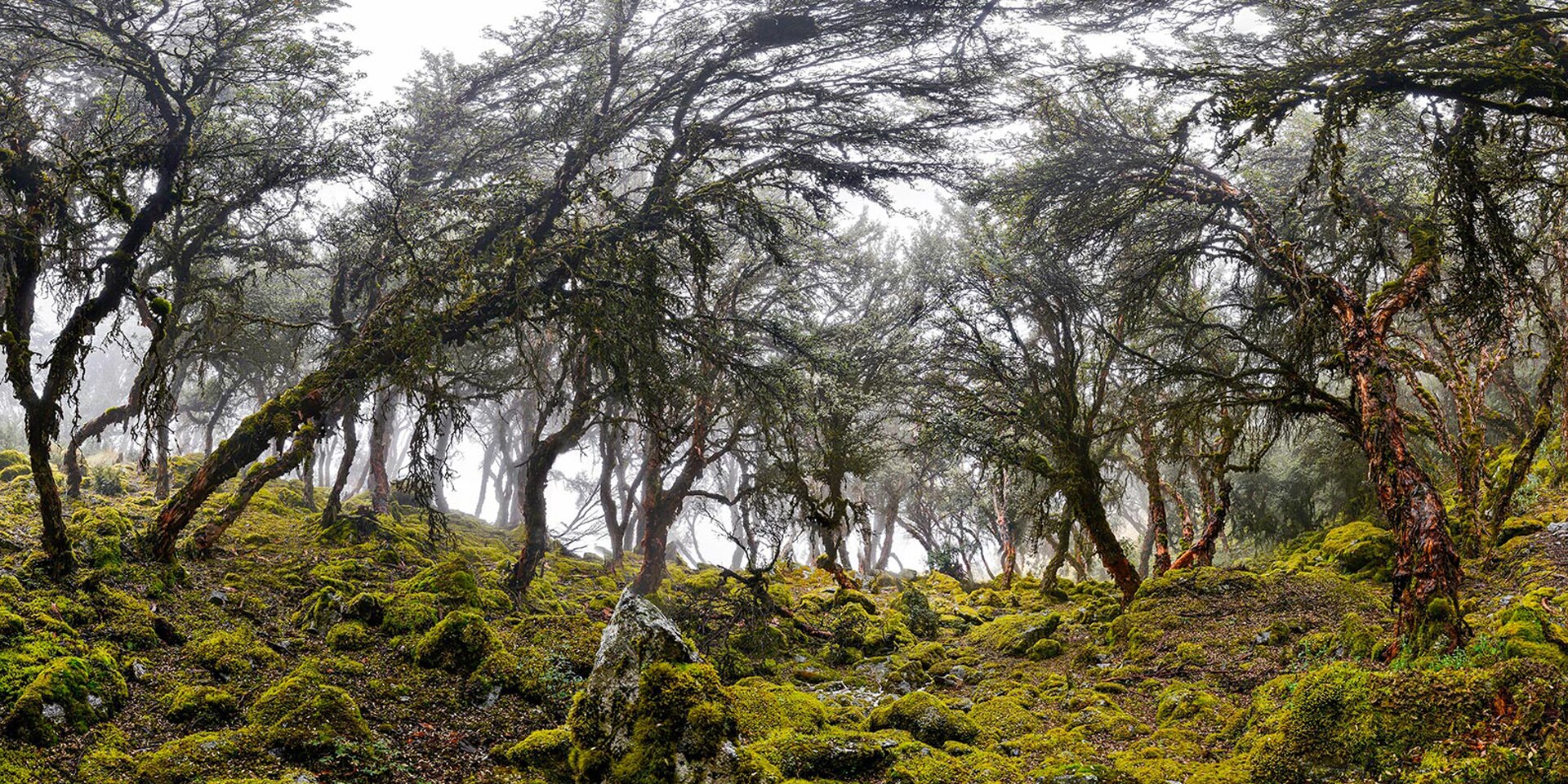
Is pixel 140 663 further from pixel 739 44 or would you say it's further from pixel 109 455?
pixel 109 455

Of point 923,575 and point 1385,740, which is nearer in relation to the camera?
point 1385,740

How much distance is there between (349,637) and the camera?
310 inches

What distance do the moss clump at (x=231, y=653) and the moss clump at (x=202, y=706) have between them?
665 mm

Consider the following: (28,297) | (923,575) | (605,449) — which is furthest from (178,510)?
(923,575)

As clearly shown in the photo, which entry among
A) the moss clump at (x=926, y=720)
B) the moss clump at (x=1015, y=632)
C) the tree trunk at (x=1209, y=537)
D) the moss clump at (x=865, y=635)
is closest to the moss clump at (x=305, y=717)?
the moss clump at (x=926, y=720)

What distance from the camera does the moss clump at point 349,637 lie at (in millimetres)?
7785

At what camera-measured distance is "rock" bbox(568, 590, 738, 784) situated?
4691mm

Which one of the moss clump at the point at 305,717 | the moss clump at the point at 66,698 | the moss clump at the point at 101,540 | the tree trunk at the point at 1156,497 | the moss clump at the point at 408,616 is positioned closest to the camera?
the moss clump at the point at 66,698

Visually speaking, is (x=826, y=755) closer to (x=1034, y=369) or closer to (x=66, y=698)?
(x=66, y=698)

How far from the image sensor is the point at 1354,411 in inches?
330

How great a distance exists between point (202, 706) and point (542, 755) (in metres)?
2.64

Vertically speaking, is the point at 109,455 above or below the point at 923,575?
above

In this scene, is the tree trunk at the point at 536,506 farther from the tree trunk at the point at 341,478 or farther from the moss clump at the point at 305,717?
the moss clump at the point at 305,717

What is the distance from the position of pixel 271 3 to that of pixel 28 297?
15.2 feet
